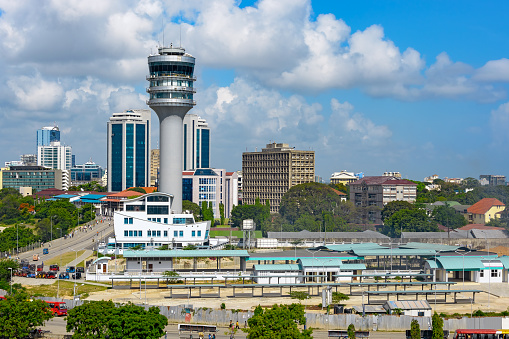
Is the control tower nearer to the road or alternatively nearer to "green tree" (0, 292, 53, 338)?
the road

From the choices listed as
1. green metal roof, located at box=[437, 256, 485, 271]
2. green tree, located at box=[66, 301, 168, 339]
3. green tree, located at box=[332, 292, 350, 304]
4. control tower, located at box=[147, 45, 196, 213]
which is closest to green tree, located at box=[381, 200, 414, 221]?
control tower, located at box=[147, 45, 196, 213]

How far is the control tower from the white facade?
9.23 m

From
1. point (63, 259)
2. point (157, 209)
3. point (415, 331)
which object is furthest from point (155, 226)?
point (415, 331)

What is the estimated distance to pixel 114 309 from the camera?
2473 inches

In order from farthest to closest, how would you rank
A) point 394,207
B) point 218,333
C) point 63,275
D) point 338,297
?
point 394,207 < point 63,275 < point 338,297 < point 218,333

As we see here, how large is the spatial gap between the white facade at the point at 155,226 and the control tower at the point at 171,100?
30.3 feet

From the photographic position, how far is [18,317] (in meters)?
63.6

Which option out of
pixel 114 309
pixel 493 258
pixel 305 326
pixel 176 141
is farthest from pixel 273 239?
pixel 114 309

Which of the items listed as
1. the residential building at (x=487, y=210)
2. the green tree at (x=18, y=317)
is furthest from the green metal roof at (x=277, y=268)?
the residential building at (x=487, y=210)

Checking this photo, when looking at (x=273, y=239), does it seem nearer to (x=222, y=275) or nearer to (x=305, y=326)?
(x=222, y=275)

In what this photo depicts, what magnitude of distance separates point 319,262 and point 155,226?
37287 mm

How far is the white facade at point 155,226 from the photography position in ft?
400

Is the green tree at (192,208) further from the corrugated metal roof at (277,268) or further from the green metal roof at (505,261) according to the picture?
the green metal roof at (505,261)

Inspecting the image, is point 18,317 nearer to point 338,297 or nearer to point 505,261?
point 338,297
